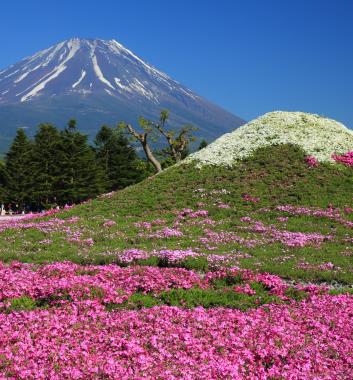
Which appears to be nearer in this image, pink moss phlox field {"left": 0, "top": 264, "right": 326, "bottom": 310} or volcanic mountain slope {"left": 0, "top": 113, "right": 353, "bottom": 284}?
pink moss phlox field {"left": 0, "top": 264, "right": 326, "bottom": 310}

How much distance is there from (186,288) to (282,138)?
104ft

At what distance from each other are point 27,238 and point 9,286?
35.7ft

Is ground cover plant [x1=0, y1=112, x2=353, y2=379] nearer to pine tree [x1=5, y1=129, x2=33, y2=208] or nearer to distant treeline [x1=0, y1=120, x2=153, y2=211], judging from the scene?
distant treeline [x1=0, y1=120, x2=153, y2=211]

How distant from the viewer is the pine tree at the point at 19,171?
69.6 m

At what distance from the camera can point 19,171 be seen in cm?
6956

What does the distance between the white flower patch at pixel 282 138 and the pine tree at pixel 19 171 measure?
3566cm

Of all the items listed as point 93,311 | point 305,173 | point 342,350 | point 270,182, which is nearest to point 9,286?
point 93,311

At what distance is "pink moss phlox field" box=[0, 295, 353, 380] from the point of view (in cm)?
873

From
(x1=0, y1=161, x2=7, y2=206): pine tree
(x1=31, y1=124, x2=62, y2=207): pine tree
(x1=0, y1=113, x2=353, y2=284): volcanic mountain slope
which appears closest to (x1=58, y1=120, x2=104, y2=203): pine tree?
(x1=31, y1=124, x2=62, y2=207): pine tree

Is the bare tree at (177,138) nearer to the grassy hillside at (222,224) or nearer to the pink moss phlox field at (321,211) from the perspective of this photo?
the grassy hillside at (222,224)

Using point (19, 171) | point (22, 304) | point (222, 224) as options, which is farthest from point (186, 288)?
point (19, 171)

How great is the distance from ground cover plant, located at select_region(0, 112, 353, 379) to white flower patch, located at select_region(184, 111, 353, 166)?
8.63 m

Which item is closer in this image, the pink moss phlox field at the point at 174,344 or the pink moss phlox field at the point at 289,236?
the pink moss phlox field at the point at 174,344

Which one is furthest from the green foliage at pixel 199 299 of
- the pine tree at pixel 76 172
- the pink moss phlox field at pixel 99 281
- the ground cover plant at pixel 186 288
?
the pine tree at pixel 76 172
